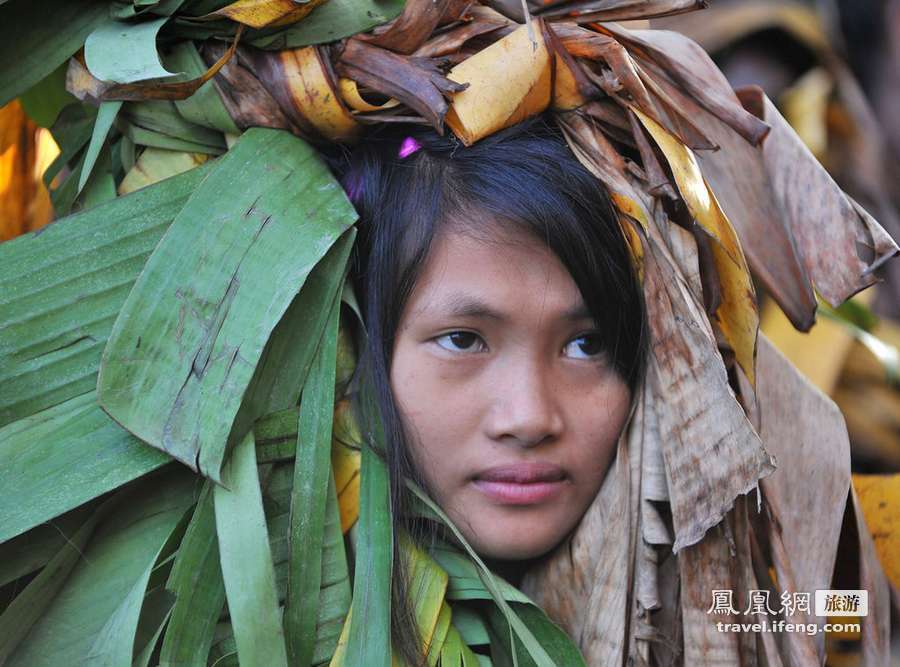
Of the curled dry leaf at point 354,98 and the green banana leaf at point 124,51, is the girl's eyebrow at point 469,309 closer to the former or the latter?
the curled dry leaf at point 354,98

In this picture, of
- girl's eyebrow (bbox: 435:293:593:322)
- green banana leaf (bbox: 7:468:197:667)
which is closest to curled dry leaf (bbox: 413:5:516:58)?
girl's eyebrow (bbox: 435:293:593:322)

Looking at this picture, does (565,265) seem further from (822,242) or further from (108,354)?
(108,354)

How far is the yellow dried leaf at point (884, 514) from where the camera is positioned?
3.99 feet

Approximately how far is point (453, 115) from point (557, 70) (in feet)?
0.35

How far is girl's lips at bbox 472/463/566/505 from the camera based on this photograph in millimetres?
952

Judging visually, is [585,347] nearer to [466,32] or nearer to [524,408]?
[524,408]

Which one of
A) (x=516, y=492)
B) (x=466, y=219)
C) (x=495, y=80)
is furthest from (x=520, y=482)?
(x=495, y=80)

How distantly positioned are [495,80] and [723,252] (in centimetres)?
25

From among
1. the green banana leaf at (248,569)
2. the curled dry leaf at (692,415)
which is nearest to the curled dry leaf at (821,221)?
the curled dry leaf at (692,415)

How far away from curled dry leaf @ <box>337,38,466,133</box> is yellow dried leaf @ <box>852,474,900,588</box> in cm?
71

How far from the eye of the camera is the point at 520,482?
957 millimetres

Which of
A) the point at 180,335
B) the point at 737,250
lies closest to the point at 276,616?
the point at 180,335

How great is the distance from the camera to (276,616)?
32.8 inches

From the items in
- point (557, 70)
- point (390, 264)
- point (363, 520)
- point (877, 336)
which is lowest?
point (877, 336)
